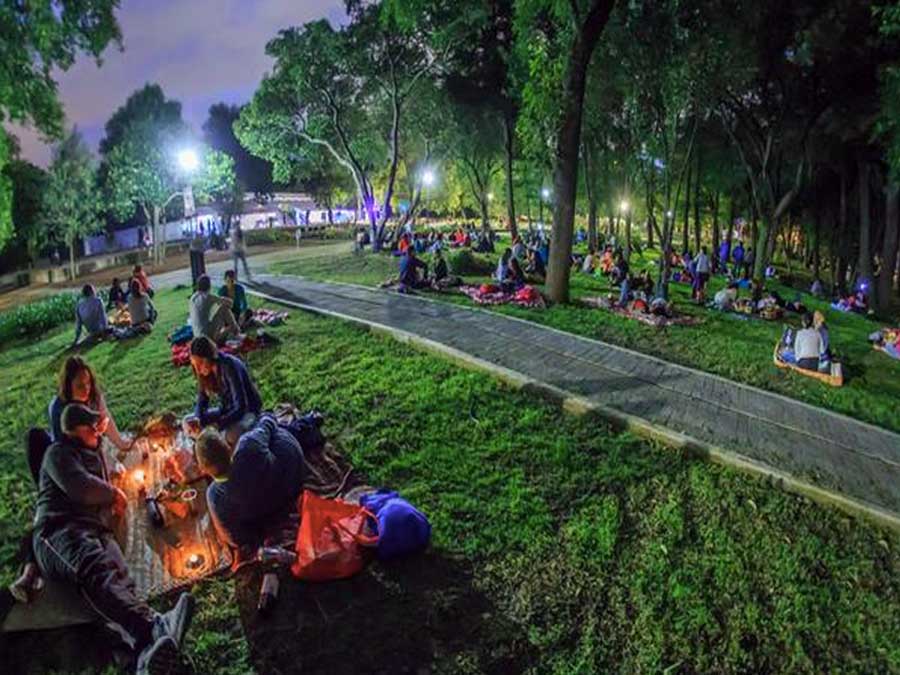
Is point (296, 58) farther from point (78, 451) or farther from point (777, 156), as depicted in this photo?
point (78, 451)

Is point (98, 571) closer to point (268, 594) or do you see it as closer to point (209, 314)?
point (268, 594)

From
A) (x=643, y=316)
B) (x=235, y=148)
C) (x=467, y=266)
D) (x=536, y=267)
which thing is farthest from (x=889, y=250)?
(x=235, y=148)

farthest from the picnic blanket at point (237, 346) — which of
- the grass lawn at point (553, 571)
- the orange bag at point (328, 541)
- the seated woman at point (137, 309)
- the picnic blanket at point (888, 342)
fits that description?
the picnic blanket at point (888, 342)

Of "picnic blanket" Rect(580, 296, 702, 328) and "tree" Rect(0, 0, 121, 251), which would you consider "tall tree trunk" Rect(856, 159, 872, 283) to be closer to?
"picnic blanket" Rect(580, 296, 702, 328)

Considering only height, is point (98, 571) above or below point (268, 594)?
above

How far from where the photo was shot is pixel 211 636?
450 cm

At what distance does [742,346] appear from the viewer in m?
12.1

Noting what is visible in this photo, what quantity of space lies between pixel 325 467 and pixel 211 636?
232 cm

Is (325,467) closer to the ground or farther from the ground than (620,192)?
closer to the ground

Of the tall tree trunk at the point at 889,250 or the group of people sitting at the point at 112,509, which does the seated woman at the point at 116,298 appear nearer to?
the group of people sitting at the point at 112,509

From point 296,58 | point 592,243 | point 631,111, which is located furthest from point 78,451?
point 592,243

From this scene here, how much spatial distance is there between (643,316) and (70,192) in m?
30.1

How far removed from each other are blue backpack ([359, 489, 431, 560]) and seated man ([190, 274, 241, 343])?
5.75 meters

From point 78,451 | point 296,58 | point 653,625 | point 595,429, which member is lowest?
point 653,625
